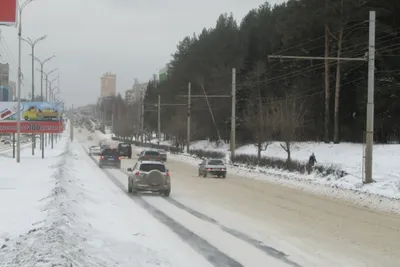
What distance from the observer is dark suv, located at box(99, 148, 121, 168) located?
161 feet

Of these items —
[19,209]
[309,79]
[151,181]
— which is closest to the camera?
[19,209]

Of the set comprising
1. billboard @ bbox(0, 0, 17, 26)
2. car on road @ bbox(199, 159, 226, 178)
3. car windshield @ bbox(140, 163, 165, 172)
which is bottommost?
car on road @ bbox(199, 159, 226, 178)

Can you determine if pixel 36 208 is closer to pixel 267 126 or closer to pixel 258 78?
pixel 267 126

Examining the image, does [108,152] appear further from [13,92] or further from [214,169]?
[13,92]

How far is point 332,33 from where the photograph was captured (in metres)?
51.8

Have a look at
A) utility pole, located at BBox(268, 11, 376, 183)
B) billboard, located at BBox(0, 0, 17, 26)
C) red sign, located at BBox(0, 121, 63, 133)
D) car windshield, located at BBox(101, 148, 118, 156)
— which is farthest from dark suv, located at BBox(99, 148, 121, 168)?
billboard, located at BBox(0, 0, 17, 26)

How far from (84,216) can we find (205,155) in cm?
5217

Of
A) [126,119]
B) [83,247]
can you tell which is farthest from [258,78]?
[126,119]

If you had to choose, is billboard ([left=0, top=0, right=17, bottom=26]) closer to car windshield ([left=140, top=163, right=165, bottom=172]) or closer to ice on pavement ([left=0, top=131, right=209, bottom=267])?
ice on pavement ([left=0, top=131, right=209, bottom=267])

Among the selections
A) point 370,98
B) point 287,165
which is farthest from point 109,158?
point 370,98

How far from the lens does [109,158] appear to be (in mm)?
49281

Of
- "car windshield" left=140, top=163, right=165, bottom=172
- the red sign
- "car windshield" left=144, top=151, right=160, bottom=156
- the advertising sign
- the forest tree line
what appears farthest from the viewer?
the advertising sign

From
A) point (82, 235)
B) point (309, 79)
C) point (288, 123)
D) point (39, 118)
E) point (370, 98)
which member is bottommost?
point (82, 235)

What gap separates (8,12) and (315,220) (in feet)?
35.4
